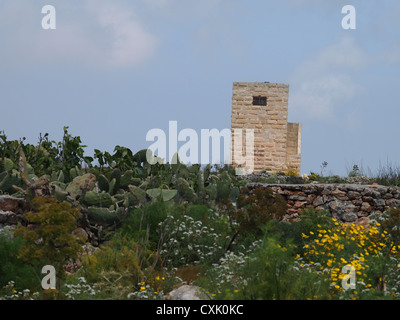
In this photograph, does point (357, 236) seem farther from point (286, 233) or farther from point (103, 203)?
point (103, 203)

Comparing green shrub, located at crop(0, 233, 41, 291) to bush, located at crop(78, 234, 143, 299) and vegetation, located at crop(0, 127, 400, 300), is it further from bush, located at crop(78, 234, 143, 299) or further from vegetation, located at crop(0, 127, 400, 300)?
bush, located at crop(78, 234, 143, 299)

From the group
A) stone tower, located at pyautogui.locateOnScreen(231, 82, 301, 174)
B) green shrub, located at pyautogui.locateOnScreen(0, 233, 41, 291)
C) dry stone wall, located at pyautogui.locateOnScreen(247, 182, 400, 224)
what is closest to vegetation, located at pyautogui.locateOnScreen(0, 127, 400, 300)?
green shrub, located at pyautogui.locateOnScreen(0, 233, 41, 291)

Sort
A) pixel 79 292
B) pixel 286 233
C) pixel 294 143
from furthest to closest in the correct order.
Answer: pixel 294 143 → pixel 286 233 → pixel 79 292

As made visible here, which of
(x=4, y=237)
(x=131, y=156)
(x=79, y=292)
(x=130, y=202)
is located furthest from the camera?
(x=131, y=156)

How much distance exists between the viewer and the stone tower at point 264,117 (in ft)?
68.0

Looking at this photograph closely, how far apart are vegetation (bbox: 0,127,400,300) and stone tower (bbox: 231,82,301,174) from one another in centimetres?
984

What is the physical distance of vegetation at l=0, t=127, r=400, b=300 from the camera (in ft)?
16.1

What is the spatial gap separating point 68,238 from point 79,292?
0.97 meters

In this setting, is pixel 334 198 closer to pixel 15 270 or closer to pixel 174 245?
pixel 174 245

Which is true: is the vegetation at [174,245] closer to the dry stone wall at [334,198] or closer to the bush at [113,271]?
the bush at [113,271]

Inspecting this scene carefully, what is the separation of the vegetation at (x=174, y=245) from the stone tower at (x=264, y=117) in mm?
9844

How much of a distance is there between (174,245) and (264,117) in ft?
45.2
